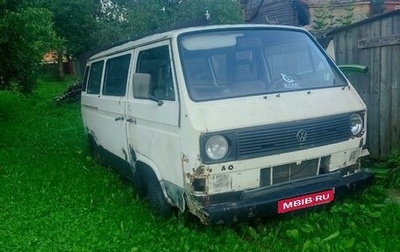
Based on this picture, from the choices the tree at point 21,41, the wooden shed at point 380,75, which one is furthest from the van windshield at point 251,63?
the tree at point 21,41

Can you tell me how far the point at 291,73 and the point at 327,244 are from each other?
1.72 meters

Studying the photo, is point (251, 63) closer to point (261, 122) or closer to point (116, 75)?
point (261, 122)

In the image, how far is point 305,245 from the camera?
11.6ft

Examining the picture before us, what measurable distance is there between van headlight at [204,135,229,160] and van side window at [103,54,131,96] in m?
2.02

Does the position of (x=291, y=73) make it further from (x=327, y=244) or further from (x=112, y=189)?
(x=112, y=189)

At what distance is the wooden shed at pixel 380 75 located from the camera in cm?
550

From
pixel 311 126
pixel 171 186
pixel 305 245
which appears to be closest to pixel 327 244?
pixel 305 245

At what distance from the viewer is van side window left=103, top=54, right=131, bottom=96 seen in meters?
5.25

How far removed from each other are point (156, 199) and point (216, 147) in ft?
4.23

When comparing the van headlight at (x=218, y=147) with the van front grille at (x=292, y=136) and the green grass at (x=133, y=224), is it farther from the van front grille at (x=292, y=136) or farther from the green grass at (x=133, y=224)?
the green grass at (x=133, y=224)

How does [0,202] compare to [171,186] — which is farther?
[0,202]

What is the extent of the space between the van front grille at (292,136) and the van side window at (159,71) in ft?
2.81

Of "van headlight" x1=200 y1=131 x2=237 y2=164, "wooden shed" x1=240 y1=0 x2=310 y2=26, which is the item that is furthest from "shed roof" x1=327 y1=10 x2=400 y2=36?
"wooden shed" x1=240 y1=0 x2=310 y2=26

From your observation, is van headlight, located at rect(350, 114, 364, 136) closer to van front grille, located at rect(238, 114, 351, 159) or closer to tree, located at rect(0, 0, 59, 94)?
van front grille, located at rect(238, 114, 351, 159)
